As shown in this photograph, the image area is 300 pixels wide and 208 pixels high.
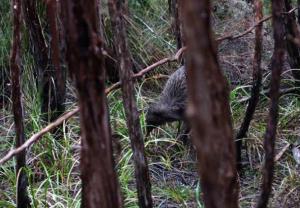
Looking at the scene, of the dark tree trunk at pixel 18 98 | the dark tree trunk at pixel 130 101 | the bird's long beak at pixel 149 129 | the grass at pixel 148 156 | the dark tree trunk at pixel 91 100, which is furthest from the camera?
the bird's long beak at pixel 149 129

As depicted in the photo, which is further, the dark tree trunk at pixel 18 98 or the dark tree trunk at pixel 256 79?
the dark tree trunk at pixel 256 79

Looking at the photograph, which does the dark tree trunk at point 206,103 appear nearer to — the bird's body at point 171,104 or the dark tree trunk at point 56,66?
the dark tree trunk at point 56,66

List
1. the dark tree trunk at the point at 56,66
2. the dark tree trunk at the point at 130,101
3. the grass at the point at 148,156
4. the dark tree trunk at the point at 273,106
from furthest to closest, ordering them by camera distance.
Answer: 1. the dark tree trunk at the point at 56,66
2. the grass at the point at 148,156
3. the dark tree trunk at the point at 130,101
4. the dark tree trunk at the point at 273,106

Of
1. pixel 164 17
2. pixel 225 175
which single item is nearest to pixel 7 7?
pixel 164 17

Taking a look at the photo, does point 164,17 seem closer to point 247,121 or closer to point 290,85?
point 290,85

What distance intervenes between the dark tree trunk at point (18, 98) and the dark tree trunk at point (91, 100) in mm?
1281

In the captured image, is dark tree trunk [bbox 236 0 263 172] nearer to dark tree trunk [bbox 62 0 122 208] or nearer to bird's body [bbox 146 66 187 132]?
bird's body [bbox 146 66 187 132]

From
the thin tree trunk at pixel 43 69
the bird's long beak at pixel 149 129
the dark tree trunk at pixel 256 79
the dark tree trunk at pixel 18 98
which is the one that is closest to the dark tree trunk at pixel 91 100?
the dark tree trunk at pixel 18 98

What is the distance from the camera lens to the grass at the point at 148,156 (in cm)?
320

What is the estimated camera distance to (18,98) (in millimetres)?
2533

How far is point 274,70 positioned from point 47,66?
284 cm

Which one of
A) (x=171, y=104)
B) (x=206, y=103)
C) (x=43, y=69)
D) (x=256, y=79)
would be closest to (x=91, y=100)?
(x=206, y=103)

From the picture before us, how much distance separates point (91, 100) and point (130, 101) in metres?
1.03

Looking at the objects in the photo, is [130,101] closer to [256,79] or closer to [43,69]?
[256,79]
